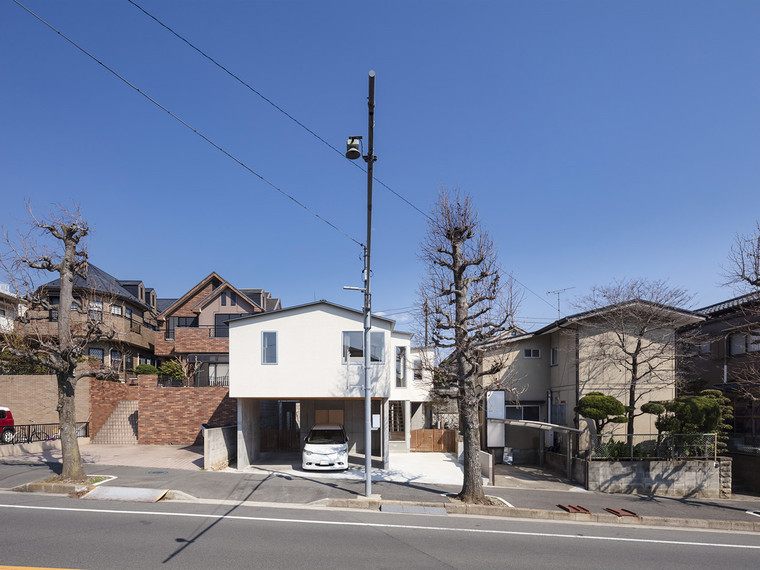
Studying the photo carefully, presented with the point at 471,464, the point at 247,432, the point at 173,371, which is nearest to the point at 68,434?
the point at 247,432

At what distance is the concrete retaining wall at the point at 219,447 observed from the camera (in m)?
17.1

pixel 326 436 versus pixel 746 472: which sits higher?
→ pixel 326 436

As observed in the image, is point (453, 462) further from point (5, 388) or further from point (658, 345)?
point (5, 388)

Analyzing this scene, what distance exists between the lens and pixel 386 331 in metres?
18.7

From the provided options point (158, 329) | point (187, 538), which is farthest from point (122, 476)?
point (158, 329)

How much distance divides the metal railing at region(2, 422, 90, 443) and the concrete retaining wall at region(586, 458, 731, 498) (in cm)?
2031

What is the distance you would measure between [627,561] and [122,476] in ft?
44.8

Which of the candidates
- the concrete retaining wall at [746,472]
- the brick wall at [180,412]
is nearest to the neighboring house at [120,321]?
the brick wall at [180,412]

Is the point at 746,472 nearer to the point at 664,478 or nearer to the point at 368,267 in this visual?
the point at 664,478

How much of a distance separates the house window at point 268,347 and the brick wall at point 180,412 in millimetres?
6643

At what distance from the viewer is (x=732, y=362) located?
2230cm

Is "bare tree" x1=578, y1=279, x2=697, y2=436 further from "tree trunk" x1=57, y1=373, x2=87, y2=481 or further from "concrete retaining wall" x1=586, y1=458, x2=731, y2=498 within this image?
"tree trunk" x1=57, y1=373, x2=87, y2=481

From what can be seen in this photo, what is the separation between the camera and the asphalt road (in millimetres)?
8211

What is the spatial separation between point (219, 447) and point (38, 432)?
9814 millimetres
